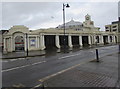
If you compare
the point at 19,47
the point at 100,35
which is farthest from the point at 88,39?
the point at 19,47

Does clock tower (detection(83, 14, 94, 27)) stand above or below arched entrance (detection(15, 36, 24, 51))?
above

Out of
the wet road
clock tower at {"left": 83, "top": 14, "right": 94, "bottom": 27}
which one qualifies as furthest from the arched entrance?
clock tower at {"left": 83, "top": 14, "right": 94, "bottom": 27}

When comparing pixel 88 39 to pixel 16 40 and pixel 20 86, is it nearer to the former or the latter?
pixel 16 40

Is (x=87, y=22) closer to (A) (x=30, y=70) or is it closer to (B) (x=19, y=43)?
(B) (x=19, y=43)

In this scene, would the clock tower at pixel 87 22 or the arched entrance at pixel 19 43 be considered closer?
the arched entrance at pixel 19 43

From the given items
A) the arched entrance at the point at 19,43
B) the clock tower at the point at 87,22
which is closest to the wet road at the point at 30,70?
the arched entrance at the point at 19,43

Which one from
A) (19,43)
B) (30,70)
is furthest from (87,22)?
(30,70)

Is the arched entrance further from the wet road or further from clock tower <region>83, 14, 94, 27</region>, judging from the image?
clock tower <region>83, 14, 94, 27</region>

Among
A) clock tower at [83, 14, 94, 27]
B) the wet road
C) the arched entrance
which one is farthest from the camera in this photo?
clock tower at [83, 14, 94, 27]

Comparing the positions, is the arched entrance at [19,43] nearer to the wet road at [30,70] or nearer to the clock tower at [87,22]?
the wet road at [30,70]

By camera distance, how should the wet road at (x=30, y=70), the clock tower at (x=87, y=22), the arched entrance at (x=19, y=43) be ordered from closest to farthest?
the wet road at (x=30, y=70)
the arched entrance at (x=19, y=43)
the clock tower at (x=87, y=22)

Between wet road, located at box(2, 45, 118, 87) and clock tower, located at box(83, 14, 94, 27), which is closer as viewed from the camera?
wet road, located at box(2, 45, 118, 87)

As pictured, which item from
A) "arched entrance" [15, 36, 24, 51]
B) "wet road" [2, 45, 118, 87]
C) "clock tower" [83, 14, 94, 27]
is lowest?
"wet road" [2, 45, 118, 87]

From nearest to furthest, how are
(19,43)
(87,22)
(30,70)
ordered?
(30,70), (19,43), (87,22)
